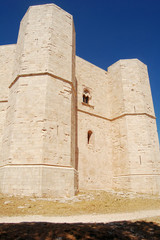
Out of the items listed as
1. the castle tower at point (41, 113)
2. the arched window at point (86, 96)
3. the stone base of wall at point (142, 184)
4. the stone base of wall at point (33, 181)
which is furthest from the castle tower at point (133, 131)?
the stone base of wall at point (33, 181)

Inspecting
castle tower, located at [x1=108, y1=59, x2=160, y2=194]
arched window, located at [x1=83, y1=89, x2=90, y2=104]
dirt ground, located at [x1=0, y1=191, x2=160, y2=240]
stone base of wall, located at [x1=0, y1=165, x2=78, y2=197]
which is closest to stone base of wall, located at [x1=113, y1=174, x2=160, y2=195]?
castle tower, located at [x1=108, y1=59, x2=160, y2=194]

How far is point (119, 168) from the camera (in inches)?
529

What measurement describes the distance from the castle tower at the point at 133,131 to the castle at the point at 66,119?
0.07 m

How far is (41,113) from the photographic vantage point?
8867mm


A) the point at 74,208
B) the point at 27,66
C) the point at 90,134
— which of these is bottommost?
the point at 74,208

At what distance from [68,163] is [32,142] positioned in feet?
6.57

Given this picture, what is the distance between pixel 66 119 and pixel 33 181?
3478 mm

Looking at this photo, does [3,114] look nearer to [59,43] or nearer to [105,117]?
[59,43]

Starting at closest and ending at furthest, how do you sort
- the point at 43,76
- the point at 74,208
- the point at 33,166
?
the point at 74,208 < the point at 33,166 < the point at 43,76

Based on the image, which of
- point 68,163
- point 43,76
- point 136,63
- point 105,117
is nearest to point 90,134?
point 105,117

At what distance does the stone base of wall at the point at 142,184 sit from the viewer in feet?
39.1

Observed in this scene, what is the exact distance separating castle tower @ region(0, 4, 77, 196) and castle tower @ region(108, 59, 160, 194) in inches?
199

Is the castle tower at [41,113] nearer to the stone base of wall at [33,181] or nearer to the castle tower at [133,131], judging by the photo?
the stone base of wall at [33,181]

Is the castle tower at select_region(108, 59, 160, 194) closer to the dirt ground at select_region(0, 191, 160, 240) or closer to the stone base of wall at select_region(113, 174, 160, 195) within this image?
the stone base of wall at select_region(113, 174, 160, 195)
